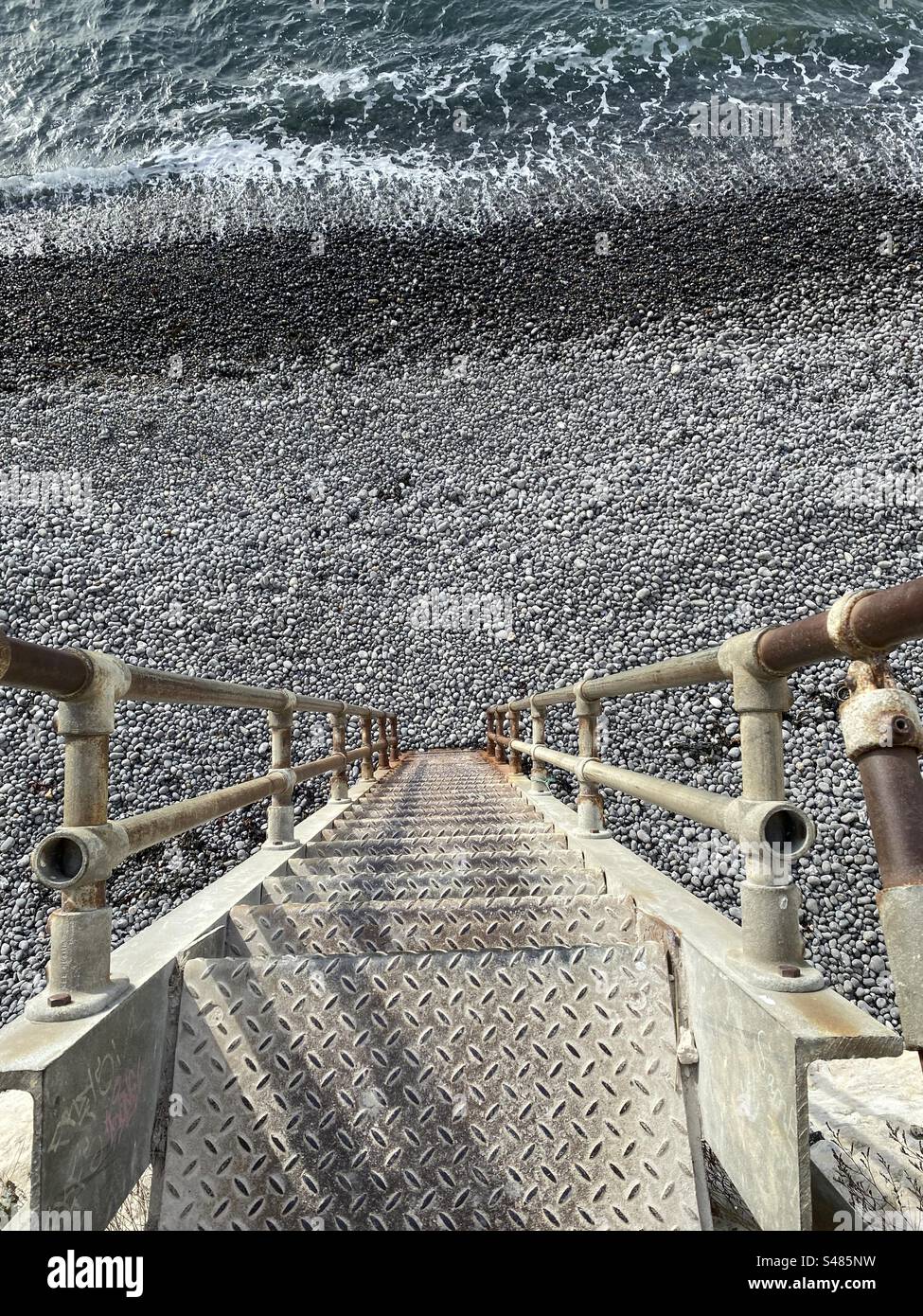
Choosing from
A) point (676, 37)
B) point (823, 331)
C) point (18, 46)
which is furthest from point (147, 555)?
point (18, 46)

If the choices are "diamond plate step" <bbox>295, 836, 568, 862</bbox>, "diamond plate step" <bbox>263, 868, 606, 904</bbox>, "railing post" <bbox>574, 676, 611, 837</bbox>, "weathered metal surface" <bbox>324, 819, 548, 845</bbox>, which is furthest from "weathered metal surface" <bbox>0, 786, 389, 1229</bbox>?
"railing post" <bbox>574, 676, 611, 837</bbox>

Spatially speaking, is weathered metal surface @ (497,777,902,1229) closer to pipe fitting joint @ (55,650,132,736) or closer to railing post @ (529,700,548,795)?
pipe fitting joint @ (55,650,132,736)

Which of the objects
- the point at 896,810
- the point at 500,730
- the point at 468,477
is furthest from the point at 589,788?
the point at 468,477

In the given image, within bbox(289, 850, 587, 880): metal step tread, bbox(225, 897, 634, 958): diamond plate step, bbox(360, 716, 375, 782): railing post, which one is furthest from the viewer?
bbox(360, 716, 375, 782): railing post

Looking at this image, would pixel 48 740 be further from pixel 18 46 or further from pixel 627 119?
pixel 18 46

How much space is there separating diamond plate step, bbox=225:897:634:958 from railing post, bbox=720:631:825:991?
0.51 metres

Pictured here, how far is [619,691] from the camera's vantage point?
1845 mm

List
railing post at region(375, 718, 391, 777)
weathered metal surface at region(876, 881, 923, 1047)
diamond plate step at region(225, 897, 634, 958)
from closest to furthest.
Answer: weathered metal surface at region(876, 881, 923, 1047) → diamond plate step at region(225, 897, 634, 958) → railing post at region(375, 718, 391, 777)

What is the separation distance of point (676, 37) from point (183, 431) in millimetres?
13273

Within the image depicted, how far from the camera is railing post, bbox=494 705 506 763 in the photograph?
6.07m

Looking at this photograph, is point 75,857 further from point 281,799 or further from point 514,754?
point 514,754

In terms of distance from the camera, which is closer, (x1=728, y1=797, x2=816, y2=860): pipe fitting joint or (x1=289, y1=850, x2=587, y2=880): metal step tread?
(x1=728, y1=797, x2=816, y2=860): pipe fitting joint

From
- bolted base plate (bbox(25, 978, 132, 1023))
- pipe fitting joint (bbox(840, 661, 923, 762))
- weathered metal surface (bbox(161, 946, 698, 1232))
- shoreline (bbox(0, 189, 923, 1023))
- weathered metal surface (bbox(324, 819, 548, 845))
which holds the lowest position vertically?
weathered metal surface (bbox(161, 946, 698, 1232))

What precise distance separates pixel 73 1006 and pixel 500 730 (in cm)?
561
